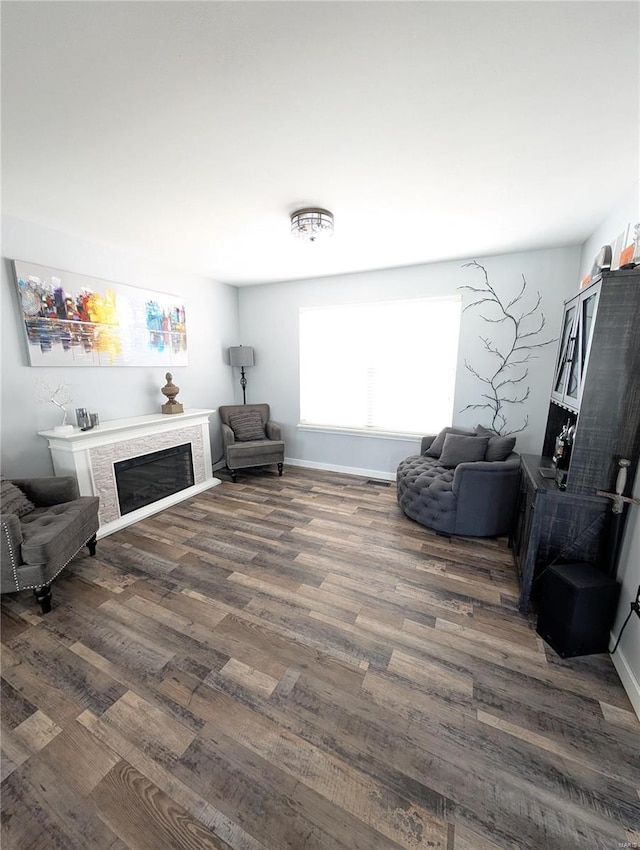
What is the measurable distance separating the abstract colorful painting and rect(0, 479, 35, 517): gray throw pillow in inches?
40.5

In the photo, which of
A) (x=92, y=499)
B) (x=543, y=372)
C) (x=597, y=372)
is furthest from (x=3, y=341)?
(x=543, y=372)

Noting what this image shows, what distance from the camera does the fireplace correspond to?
301 cm

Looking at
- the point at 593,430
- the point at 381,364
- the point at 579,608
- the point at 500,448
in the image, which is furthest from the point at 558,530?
the point at 381,364

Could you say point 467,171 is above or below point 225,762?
above

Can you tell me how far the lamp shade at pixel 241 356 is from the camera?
14.6ft

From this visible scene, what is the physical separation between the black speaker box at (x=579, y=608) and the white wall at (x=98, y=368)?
3864 millimetres

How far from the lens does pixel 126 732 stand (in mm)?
1312

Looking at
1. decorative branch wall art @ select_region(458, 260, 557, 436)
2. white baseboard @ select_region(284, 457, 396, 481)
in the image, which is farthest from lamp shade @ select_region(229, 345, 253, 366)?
decorative branch wall art @ select_region(458, 260, 557, 436)

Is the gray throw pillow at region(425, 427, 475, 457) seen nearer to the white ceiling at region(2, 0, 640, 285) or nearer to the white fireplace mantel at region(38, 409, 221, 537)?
the white ceiling at region(2, 0, 640, 285)

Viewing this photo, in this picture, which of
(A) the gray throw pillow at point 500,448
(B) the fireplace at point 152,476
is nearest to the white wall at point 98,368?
(B) the fireplace at point 152,476

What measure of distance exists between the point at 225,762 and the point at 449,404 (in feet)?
11.6

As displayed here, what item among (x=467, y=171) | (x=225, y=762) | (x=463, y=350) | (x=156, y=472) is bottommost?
Answer: (x=225, y=762)

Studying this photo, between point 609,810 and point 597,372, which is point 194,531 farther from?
point 597,372

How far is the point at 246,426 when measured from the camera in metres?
4.37
